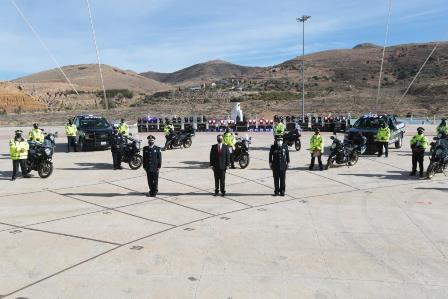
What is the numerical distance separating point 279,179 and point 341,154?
5657mm

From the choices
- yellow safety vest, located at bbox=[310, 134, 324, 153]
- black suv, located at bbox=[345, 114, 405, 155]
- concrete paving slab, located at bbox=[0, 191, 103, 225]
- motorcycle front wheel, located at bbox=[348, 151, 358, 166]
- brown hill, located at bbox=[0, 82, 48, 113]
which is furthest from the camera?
brown hill, located at bbox=[0, 82, 48, 113]

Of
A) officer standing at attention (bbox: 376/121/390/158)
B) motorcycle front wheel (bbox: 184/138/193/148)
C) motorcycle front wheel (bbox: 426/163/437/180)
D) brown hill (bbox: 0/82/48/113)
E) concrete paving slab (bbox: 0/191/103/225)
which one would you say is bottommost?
concrete paving slab (bbox: 0/191/103/225)

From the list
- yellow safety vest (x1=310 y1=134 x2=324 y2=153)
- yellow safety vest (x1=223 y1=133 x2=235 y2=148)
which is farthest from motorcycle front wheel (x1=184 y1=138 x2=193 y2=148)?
yellow safety vest (x1=310 y1=134 x2=324 y2=153)

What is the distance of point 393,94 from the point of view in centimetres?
7900

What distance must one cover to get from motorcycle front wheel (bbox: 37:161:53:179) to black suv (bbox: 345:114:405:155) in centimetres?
1184

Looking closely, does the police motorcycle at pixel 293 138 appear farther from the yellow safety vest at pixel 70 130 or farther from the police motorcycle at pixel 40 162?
the police motorcycle at pixel 40 162

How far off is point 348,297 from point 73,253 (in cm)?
469

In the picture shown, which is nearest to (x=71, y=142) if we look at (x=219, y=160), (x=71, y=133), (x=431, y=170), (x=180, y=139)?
(x=71, y=133)

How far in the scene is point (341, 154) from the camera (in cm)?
1923

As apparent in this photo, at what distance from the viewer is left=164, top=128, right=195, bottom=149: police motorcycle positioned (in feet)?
82.2

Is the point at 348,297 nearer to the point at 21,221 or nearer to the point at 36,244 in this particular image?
the point at 36,244

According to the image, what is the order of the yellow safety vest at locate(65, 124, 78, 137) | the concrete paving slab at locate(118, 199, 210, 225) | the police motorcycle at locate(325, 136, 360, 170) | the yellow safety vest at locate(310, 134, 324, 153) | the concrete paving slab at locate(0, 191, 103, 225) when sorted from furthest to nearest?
the yellow safety vest at locate(65, 124, 78, 137) → the police motorcycle at locate(325, 136, 360, 170) → the yellow safety vest at locate(310, 134, 324, 153) → the concrete paving slab at locate(0, 191, 103, 225) → the concrete paving slab at locate(118, 199, 210, 225)

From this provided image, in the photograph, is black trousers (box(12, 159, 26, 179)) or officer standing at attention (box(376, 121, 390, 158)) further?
officer standing at attention (box(376, 121, 390, 158))

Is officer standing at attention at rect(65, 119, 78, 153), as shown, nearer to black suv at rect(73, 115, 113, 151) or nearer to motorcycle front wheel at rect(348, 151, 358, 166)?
black suv at rect(73, 115, 113, 151)
